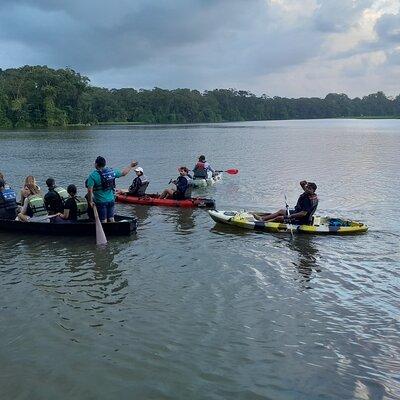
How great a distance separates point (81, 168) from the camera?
114 feet

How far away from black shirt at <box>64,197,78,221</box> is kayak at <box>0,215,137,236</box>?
261mm

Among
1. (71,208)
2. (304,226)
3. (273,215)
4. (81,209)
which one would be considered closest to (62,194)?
(71,208)

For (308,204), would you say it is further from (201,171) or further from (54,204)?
(201,171)

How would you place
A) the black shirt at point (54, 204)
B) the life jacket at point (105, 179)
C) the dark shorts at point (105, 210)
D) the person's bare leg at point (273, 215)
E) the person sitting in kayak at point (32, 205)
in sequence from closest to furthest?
the life jacket at point (105, 179), the dark shorts at point (105, 210), the black shirt at point (54, 204), the person sitting in kayak at point (32, 205), the person's bare leg at point (273, 215)

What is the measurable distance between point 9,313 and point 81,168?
26972mm

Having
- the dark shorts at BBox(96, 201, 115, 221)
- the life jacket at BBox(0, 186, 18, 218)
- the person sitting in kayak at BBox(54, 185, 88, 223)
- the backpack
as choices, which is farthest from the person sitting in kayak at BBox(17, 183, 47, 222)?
the backpack

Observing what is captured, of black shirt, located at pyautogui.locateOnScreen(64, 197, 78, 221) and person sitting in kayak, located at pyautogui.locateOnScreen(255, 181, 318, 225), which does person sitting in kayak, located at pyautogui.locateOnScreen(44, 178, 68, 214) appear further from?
person sitting in kayak, located at pyautogui.locateOnScreen(255, 181, 318, 225)

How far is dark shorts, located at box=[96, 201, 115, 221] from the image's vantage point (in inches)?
532

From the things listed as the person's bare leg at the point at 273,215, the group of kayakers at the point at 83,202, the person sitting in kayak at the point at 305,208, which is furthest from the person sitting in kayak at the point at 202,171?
the person sitting in kayak at the point at 305,208

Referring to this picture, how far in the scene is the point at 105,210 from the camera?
44.7ft

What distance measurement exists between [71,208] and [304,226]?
21.7 ft

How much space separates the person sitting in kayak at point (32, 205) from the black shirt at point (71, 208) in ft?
3.51

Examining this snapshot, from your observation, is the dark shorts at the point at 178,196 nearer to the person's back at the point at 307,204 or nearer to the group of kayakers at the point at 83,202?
the group of kayakers at the point at 83,202

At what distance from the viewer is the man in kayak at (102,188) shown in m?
13.0
